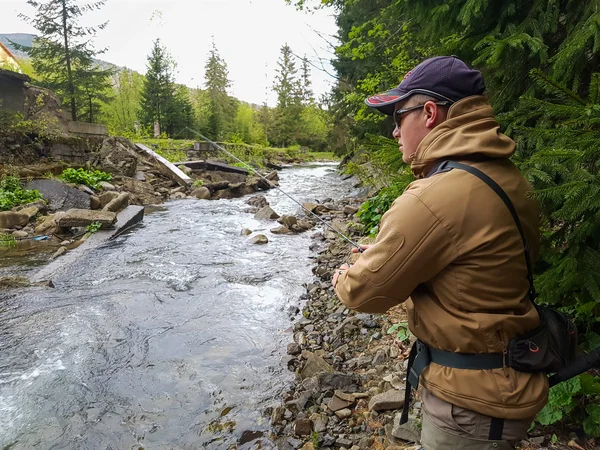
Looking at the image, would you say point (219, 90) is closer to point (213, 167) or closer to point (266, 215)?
point (213, 167)

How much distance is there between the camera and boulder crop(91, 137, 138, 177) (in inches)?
635

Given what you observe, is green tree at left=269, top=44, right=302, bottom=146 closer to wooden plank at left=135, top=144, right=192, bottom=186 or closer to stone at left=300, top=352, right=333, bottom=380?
wooden plank at left=135, top=144, right=192, bottom=186

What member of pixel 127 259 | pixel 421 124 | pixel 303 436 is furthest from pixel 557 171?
pixel 127 259

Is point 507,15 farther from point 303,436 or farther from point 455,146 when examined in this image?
point 303,436

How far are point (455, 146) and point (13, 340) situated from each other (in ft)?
19.0

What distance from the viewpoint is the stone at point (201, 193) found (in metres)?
17.0

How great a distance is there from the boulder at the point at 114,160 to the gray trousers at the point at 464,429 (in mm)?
17106

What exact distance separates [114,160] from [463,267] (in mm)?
18034

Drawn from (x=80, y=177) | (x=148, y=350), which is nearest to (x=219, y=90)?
(x=80, y=177)

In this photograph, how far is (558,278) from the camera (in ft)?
7.52

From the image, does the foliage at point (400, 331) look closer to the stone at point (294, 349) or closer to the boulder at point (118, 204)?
the stone at point (294, 349)

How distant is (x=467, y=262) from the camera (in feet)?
4.54

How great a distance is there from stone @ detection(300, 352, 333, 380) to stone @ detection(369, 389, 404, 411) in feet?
2.76

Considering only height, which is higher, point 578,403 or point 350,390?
point 578,403
